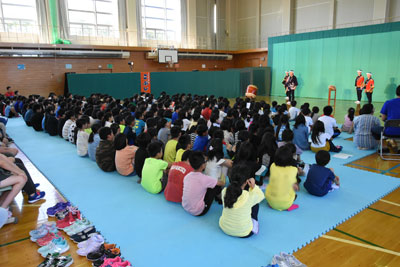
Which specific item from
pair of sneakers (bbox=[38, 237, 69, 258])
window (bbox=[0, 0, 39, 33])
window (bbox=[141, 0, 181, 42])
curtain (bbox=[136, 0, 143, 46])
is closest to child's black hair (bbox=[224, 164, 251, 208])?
pair of sneakers (bbox=[38, 237, 69, 258])

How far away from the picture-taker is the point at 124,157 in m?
5.11

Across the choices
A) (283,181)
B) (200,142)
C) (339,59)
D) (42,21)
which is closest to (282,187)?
(283,181)

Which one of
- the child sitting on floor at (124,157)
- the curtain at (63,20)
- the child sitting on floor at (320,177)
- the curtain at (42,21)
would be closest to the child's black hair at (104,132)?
the child sitting on floor at (124,157)

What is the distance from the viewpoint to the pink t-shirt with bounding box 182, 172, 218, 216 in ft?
11.6

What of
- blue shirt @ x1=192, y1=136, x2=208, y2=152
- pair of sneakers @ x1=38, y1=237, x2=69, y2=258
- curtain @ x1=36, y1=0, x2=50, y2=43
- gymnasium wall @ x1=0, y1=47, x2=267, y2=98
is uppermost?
curtain @ x1=36, y1=0, x2=50, y2=43

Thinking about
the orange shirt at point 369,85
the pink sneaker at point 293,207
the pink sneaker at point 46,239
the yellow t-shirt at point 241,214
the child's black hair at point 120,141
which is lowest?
the pink sneaker at point 46,239

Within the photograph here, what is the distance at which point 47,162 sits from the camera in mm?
6152

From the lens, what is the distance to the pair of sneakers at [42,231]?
335cm

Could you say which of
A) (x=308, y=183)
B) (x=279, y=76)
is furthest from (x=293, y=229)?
(x=279, y=76)

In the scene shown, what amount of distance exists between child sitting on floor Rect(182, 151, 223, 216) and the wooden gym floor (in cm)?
104

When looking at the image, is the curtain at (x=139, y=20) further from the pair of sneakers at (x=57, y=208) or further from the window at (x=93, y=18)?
the pair of sneakers at (x=57, y=208)

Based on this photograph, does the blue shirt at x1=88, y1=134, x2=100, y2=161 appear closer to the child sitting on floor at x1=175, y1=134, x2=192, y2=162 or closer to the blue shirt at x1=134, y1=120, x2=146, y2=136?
the blue shirt at x1=134, y1=120, x2=146, y2=136

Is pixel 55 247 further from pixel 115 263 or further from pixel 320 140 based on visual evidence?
pixel 320 140

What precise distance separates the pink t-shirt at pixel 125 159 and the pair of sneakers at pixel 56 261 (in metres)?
2.26
